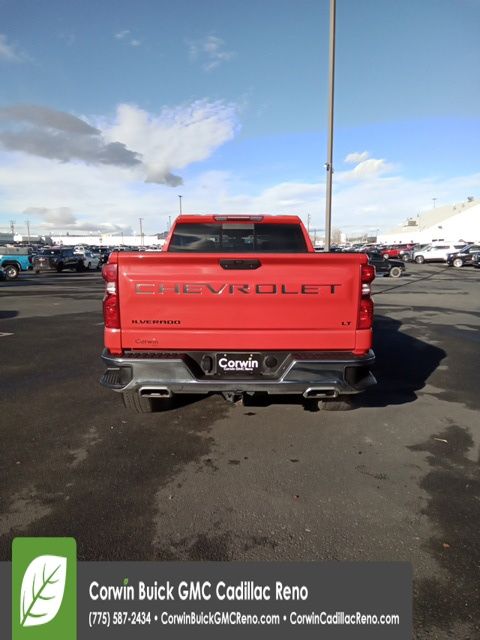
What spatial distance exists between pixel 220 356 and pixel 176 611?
1.89 metres

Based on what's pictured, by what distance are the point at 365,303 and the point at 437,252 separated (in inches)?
1815

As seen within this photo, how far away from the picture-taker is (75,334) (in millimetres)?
9078

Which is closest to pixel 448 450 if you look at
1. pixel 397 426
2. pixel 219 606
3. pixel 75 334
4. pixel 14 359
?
pixel 397 426

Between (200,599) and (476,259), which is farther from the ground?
(476,259)

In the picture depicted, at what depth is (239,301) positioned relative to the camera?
3.43m

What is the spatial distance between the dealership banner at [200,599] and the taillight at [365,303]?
1.85 metres

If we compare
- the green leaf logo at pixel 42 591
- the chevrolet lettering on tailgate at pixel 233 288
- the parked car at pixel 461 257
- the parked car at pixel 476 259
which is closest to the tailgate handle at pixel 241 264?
the chevrolet lettering on tailgate at pixel 233 288

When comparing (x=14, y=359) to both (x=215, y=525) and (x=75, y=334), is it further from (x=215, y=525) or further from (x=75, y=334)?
(x=215, y=525)

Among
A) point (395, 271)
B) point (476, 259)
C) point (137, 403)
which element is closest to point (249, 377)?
point (137, 403)

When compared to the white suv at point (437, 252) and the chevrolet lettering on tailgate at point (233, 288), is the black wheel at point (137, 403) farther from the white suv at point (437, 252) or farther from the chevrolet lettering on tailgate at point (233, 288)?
the white suv at point (437, 252)

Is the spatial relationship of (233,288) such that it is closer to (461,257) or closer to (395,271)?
(395,271)

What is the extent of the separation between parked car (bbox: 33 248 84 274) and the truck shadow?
3001 cm

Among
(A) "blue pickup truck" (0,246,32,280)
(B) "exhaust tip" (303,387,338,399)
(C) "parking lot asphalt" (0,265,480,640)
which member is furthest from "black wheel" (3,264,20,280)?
(B) "exhaust tip" (303,387,338,399)

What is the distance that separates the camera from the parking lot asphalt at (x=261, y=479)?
Answer: 2.43 metres
